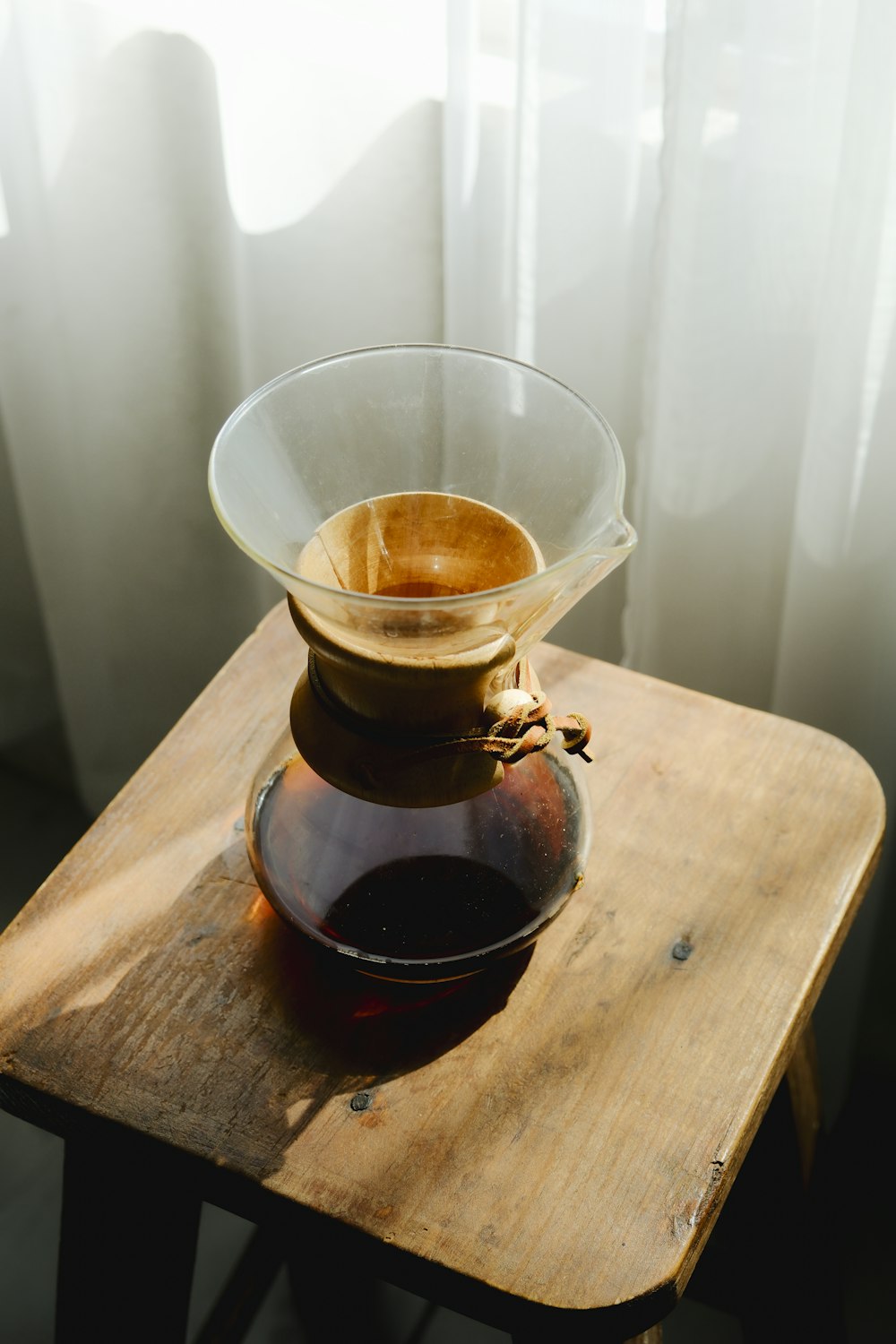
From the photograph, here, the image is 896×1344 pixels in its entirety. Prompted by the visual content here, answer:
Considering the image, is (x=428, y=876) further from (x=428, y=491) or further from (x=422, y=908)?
(x=428, y=491)

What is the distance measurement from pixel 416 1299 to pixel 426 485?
0.82 metres

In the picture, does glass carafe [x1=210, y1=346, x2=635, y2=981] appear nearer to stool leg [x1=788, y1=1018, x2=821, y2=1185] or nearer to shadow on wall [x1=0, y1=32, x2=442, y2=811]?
stool leg [x1=788, y1=1018, x2=821, y2=1185]

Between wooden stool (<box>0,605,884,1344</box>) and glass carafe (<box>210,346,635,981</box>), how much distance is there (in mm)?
55

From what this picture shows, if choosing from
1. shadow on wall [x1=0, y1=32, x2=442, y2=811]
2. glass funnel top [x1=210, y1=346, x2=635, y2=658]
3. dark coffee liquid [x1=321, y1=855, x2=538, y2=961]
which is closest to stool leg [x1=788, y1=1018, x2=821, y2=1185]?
dark coffee liquid [x1=321, y1=855, x2=538, y2=961]

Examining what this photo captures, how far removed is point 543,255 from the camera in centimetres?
98

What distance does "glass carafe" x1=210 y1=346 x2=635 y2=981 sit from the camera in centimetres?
58

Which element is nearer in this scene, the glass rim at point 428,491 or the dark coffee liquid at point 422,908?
the glass rim at point 428,491

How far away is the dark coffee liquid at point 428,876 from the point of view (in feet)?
2.09

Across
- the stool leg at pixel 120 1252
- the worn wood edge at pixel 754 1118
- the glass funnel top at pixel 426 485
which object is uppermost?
the glass funnel top at pixel 426 485

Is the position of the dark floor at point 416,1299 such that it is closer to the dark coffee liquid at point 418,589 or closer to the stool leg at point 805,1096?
the stool leg at point 805,1096

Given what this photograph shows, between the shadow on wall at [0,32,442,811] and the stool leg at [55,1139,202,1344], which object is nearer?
the stool leg at [55,1139,202,1344]

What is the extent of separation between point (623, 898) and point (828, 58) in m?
0.51

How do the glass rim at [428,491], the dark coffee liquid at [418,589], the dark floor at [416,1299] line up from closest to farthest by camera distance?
the glass rim at [428,491], the dark coffee liquid at [418,589], the dark floor at [416,1299]

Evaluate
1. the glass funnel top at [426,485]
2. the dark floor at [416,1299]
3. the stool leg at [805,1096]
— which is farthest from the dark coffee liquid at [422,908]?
the dark floor at [416,1299]
